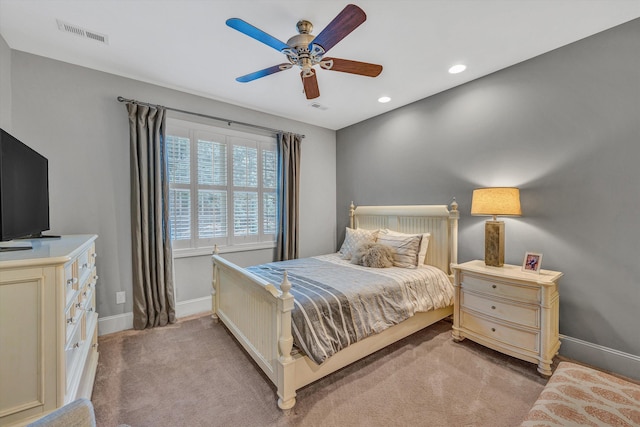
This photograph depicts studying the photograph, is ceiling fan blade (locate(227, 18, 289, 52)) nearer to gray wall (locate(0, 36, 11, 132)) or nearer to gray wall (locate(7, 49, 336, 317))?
gray wall (locate(7, 49, 336, 317))

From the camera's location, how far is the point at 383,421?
65.4 inches

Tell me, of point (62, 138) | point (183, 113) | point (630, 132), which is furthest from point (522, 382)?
point (62, 138)

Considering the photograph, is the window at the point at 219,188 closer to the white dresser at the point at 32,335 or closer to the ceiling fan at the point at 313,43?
the ceiling fan at the point at 313,43

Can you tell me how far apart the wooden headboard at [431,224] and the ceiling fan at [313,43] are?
1838 millimetres

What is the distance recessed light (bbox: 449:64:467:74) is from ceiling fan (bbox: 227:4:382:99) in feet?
3.78

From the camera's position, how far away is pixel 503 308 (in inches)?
90.7

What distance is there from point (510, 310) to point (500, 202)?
94 centimetres

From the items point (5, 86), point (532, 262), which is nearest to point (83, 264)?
point (5, 86)

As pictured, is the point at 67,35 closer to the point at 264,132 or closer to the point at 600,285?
the point at 264,132

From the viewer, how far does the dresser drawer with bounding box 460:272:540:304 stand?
7.06ft

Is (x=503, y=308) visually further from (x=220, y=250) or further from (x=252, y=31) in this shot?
(x=220, y=250)

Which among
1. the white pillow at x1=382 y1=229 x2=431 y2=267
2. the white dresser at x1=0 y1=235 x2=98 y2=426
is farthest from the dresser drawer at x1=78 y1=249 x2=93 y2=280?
the white pillow at x1=382 y1=229 x2=431 y2=267

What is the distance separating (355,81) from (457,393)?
3001mm

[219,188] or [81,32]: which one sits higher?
[81,32]
